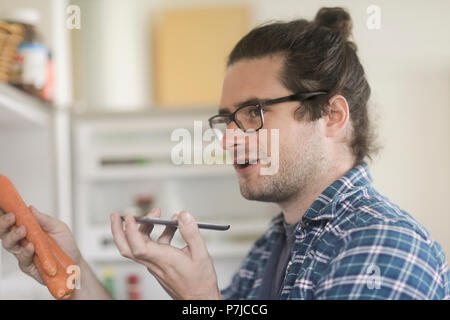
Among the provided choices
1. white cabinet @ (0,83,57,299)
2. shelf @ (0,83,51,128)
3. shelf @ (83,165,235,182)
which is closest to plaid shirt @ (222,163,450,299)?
white cabinet @ (0,83,57,299)

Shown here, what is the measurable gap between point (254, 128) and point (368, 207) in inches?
6.9

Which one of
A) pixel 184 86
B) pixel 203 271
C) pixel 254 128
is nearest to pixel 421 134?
pixel 254 128

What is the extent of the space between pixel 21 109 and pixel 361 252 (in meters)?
0.72

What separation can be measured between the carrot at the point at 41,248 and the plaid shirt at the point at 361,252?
30 cm

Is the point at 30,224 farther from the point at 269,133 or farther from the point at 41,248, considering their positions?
the point at 269,133

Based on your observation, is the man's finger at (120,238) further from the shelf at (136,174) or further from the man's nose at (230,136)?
the shelf at (136,174)

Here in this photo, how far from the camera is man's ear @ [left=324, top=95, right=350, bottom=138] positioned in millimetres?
609

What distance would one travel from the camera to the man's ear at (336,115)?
609mm

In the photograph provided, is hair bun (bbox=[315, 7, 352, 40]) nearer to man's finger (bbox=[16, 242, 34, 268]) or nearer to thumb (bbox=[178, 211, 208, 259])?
thumb (bbox=[178, 211, 208, 259])

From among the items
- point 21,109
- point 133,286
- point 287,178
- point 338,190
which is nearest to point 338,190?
Result: point 338,190

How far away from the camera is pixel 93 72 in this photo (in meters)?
1.89

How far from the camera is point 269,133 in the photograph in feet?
1.93

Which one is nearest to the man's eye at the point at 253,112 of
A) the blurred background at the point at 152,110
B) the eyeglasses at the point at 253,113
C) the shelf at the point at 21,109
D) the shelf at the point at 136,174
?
the eyeglasses at the point at 253,113

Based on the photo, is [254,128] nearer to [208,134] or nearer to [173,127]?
[208,134]
